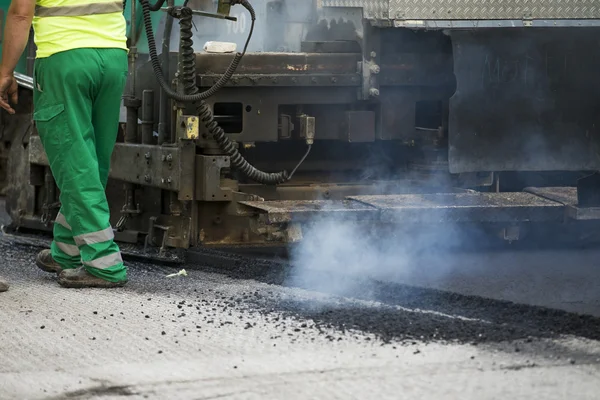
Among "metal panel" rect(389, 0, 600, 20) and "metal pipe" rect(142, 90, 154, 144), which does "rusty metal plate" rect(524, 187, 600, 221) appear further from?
"metal pipe" rect(142, 90, 154, 144)

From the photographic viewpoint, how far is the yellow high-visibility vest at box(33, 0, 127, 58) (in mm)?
6051

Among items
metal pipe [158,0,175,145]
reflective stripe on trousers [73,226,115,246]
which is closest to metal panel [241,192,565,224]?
metal pipe [158,0,175,145]

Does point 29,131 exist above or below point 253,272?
above

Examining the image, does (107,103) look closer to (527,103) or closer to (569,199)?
(527,103)

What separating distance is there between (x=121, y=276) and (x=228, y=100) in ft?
5.14

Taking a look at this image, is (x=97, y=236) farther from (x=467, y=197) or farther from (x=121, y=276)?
(x=467, y=197)

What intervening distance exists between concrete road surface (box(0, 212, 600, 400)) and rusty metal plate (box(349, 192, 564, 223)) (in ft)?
1.62

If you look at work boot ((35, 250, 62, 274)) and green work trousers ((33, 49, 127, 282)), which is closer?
green work trousers ((33, 49, 127, 282))

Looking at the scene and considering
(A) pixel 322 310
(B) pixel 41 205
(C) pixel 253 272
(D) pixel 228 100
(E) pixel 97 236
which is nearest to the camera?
(A) pixel 322 310

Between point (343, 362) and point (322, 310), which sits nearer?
point (343, 362)

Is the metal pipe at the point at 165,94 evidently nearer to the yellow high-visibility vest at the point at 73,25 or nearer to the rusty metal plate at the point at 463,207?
the yellow high-visibility vest at the point at 73,25

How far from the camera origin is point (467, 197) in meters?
7.37

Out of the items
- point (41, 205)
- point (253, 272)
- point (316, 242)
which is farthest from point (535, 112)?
point (41, 205)

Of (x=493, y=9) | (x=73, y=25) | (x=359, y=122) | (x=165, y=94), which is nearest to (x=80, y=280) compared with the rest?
(x=73, y=25)
